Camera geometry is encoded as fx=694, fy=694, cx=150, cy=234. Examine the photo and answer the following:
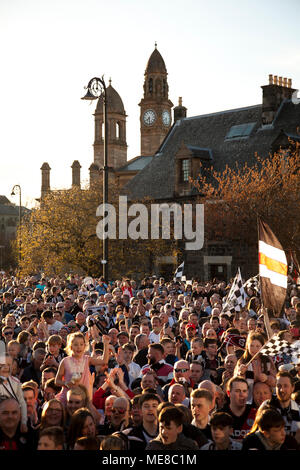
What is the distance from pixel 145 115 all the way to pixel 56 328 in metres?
69.6

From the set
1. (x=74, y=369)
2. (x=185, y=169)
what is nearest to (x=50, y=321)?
(x=74, y=369)

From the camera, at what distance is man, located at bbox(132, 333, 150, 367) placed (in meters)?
10.8

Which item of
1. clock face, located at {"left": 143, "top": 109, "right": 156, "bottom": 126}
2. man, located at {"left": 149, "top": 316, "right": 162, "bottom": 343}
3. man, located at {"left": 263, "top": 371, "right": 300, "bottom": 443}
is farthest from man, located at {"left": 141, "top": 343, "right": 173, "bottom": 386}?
clock face, located at {"left": 143, "top": 109, "right": 156, "bottom": 126}

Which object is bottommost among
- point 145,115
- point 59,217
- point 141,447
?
point 141,447

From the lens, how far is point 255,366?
914cm

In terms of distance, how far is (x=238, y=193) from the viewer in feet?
106

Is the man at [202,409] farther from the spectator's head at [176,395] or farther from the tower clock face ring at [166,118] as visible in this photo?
the tower clock face ring at [166,118]

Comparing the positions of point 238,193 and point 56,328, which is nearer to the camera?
point 56,328

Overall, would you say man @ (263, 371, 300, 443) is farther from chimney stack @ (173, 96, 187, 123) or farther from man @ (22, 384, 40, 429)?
chimney stack @ (173, 96, 187, 123)

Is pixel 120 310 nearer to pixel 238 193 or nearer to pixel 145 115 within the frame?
pixel 238 193

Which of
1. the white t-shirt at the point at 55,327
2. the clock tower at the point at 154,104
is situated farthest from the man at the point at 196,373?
the clock tower at the point at 154,104

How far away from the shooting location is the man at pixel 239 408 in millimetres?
7601

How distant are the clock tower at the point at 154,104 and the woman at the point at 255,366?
7088cm
